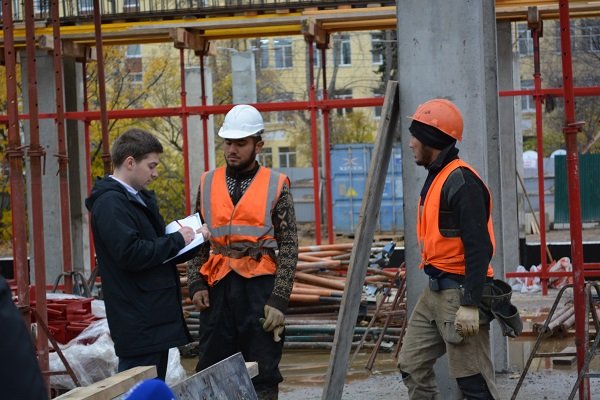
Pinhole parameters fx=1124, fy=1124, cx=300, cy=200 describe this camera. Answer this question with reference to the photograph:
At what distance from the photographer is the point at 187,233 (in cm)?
574

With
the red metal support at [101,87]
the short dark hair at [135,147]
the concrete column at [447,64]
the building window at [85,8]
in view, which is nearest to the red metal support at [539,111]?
the red metal support at [101,87]

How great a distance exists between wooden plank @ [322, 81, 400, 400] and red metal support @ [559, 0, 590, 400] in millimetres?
1161

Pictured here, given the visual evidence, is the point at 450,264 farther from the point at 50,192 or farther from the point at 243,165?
the point at 50,192

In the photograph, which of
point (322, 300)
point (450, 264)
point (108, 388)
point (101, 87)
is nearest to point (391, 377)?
point (322, 300)

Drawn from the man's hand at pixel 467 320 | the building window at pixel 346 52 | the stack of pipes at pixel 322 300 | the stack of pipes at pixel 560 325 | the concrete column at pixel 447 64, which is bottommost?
the stack of pipes at pixel 560 325

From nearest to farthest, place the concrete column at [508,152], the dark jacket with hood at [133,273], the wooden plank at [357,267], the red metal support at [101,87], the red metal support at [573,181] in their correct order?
the dark jacket with hood at [133,273] < the wooden plank at [357,267] < the red metal support at [573,181] < the red metal support at [101,87] < the concrete column at [508,152]

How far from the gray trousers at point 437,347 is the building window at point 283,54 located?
48.1 metres

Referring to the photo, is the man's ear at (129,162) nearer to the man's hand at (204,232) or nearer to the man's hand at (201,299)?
the man's hand at (204,232)

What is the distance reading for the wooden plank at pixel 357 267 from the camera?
641 centimetres

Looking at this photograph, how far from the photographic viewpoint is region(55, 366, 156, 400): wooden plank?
11.5ft

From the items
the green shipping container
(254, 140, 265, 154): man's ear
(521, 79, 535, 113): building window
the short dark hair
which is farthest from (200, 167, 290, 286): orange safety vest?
(521, 79, 535, 113): building window

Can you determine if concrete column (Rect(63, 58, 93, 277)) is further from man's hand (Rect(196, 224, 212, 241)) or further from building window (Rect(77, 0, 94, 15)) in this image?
man's hand (Rect(196, 224, 212, 241))

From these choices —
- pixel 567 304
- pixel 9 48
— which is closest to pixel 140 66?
pixel 567 304

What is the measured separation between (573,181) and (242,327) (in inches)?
93.6
